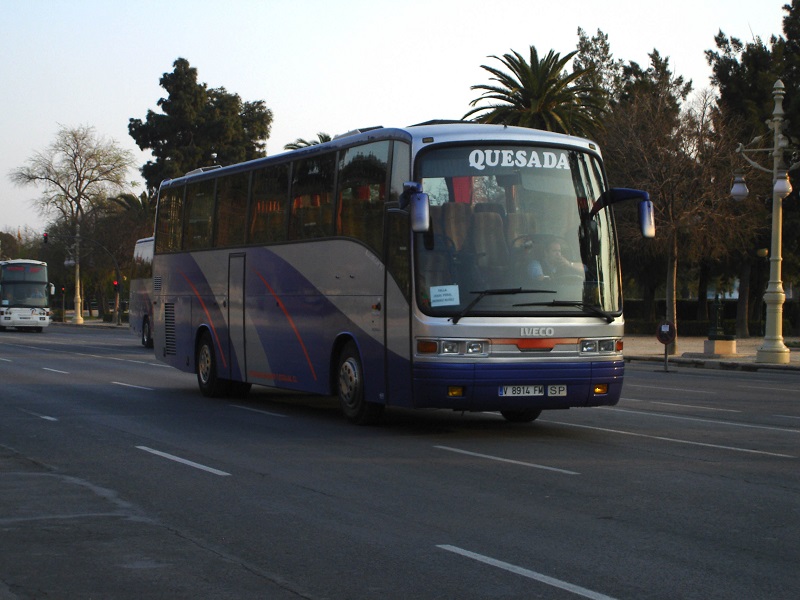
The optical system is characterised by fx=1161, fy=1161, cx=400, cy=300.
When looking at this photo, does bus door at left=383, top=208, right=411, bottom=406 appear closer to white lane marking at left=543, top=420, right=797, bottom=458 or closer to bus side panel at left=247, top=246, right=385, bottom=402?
bus side panel at left=247, top=246, right=385, bottom=402

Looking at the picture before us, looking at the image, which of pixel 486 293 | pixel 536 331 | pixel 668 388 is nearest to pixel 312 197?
pixel 486 293

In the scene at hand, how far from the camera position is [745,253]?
172ft

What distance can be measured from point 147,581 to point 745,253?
49065 millimetres

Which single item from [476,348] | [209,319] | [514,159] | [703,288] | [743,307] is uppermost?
[514,159]

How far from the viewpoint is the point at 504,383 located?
42.4ft

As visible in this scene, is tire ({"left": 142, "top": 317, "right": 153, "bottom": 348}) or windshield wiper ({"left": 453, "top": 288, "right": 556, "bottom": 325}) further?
tire ({"left": 142, "top": 317, "right": 153, "bottom": 348})

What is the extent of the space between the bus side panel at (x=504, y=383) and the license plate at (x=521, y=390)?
33 mm

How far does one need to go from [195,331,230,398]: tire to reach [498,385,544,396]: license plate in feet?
25.2

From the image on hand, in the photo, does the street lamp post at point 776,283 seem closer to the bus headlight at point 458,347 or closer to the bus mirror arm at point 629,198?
the bus mirror arm at point 629,198

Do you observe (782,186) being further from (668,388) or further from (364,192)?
(364,192)

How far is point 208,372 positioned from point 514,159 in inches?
320

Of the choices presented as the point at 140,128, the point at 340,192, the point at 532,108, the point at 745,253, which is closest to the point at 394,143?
the point at 340,192

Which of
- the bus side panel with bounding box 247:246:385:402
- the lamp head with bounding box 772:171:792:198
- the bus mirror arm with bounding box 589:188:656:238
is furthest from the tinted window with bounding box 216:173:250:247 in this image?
the lamp head with bounding box 772:171:792:198

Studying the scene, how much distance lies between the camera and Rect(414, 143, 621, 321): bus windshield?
13.0 meters
